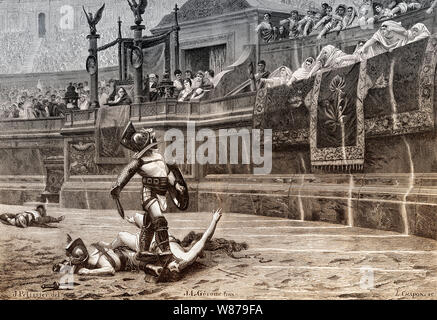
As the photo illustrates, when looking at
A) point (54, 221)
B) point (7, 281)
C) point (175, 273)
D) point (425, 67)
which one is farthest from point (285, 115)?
point (7, 281)

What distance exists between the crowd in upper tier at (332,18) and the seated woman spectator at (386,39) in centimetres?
13

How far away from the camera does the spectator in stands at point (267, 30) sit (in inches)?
334

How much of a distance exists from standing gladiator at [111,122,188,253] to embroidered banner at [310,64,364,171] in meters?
1.66

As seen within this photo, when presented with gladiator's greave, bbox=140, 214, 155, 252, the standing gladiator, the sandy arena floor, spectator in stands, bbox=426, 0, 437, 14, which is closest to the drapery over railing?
spectator in stands, bbox=426, 0, 437, 14

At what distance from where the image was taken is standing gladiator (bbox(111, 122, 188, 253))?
323 inches

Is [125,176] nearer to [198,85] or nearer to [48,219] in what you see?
[48,219]

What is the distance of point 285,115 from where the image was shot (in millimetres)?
8266

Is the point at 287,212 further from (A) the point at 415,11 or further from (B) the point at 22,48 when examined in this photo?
(B) the point at 22,48

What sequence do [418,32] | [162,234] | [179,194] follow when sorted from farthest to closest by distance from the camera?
[179,194]
[162,234]
[418,32]

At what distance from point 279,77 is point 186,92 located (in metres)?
1.26

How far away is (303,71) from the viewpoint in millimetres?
8242
